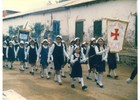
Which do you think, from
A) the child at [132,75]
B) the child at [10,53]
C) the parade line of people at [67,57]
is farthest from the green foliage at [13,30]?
the child at [132,75]

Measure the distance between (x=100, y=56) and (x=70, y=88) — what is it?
2.49ft

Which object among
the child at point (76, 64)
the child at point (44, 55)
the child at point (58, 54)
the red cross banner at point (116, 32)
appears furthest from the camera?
the child at point (44, 55)

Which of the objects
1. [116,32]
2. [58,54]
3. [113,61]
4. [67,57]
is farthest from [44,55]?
[116,32]

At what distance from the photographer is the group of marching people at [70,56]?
439 cm

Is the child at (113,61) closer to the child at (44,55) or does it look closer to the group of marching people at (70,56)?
the group of marching people at (70,56)

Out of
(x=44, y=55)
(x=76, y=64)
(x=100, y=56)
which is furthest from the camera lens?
(x=44, y=55)

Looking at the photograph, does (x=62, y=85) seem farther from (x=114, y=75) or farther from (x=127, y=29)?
(x=127, y=29)

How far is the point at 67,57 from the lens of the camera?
15.7 ft

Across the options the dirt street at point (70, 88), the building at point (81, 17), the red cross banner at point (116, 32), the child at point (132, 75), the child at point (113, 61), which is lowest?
the dirt street at point (70, 88)

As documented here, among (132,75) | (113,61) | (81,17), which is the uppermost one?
(81,17)

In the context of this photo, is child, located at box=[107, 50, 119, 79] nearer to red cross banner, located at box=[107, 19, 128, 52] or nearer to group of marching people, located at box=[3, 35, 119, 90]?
group of marching people, located at box=[3, 35, 119, 90]

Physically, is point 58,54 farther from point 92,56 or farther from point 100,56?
point 100,56

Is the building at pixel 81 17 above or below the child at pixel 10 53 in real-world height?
above

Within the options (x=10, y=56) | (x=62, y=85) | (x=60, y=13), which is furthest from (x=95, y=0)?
(x=10, y=56)
